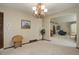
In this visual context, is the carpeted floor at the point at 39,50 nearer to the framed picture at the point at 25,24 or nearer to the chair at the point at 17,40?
the chair at the point at 17,40

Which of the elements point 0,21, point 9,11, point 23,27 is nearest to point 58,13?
point 23,27

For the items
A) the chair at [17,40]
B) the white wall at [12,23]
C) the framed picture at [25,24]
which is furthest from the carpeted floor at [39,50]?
the framed picture at [25,24]

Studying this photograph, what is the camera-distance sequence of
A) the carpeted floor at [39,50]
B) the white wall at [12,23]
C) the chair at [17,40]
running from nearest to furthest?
1. the carpeted floor at [39,50]
2. the white wall at [12,23]
3. the chair at [17,40]

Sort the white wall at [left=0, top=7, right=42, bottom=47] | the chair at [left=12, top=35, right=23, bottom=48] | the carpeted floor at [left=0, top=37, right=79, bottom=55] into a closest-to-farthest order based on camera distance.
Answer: the carpeted floor at [left=0, top=37, right=79, bottom=55] → the white wall at [left=0, top=7, right=42, bottom=47] → the chair at [left=12, top=35, right=23, bottom=48]

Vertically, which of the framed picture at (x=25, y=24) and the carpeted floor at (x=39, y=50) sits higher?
the framed picture at (x=25, y=24)

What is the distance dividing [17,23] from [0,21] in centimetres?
76

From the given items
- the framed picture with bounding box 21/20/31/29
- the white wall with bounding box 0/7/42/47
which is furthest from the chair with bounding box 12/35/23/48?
the framed picture with bounding box 21/20/31/29

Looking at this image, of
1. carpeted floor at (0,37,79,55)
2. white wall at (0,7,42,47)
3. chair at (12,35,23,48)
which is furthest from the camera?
chair at (12,35,23,48)

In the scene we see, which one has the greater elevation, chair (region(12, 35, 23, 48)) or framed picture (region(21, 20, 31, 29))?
framed picture (region(21, 20, 31, 29))

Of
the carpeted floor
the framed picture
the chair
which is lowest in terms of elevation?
the carpeted floor

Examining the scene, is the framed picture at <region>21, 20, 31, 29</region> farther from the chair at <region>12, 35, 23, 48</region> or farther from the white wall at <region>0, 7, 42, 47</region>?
the chair at <region>12, 35, 23, 48</region>

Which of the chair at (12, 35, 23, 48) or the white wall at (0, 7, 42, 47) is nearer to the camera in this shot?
the white wall at (0, 7, 42, 47)

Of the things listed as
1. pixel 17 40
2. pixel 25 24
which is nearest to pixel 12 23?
pixel 25 24
